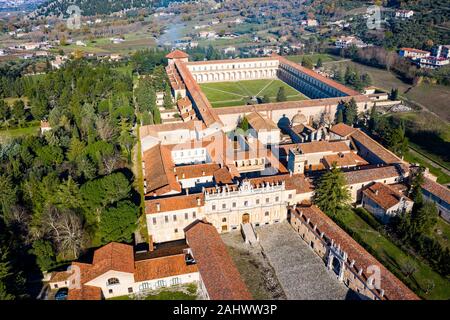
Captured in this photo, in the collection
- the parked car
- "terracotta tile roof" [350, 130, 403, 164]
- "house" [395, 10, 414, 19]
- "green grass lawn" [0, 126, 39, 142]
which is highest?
"house" [395, 10, 414, 19]

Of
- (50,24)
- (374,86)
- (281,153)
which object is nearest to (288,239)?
(281,153)

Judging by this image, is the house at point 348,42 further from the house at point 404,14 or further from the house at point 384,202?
the house at point 384,202

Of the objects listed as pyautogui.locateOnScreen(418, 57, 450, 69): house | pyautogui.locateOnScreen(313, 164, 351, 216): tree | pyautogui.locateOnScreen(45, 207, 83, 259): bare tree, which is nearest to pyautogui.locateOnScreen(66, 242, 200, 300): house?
pyautogui.locateOnScreen(45, 207, 83, 259): bare tree

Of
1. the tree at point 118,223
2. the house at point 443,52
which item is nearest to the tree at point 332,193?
the tree at point 118,223

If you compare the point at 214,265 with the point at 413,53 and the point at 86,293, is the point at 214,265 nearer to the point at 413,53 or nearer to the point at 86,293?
the point at 86,293

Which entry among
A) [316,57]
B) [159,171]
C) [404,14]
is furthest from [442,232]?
[404,14]

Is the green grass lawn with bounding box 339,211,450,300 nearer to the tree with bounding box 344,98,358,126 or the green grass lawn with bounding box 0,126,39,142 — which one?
the tree with bounding box 344,98,358,126
